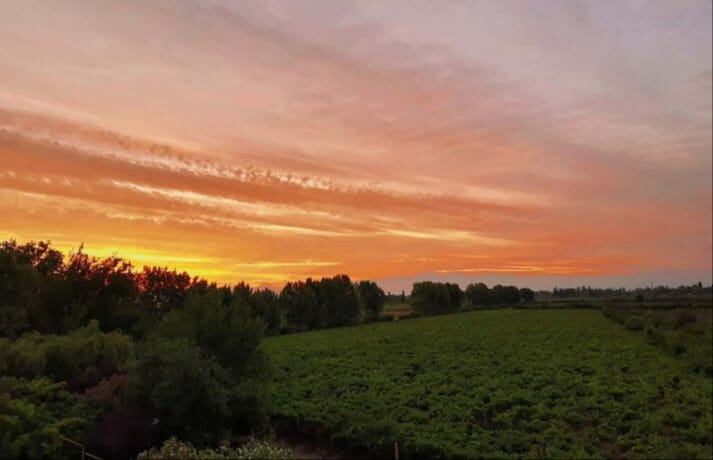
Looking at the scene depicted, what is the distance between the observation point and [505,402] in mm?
22891

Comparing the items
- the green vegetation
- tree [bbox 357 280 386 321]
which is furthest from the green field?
tree [bbox 357 280 386 321]

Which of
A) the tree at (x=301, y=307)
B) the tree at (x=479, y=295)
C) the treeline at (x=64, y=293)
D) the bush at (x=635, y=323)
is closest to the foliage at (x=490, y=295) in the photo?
the tree at (x=479, y=295)

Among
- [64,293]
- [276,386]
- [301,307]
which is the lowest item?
[276,386]

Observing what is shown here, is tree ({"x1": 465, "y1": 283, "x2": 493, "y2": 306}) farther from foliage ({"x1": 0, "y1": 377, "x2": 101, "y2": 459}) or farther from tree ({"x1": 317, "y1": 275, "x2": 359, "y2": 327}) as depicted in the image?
foliage ({"x1": 0, "y1": 377, "x2": 101, "y2": 459})

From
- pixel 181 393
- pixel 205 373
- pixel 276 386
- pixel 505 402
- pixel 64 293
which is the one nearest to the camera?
pixel 181 393

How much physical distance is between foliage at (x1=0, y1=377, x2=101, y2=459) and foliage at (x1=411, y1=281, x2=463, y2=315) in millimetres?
105119

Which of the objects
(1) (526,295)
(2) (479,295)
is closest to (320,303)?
(2) (479,295)

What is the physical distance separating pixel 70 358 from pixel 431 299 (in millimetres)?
104656

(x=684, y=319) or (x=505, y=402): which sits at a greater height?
(x=684, y=319)

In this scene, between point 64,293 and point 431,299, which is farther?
point 431,299

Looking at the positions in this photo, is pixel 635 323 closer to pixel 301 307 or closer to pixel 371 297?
pixel 301 307

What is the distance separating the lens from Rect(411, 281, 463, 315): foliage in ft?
384

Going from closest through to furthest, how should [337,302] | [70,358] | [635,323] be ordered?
[70,358], [635,323], [337,302]

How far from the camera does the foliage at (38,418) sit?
1191 cm
